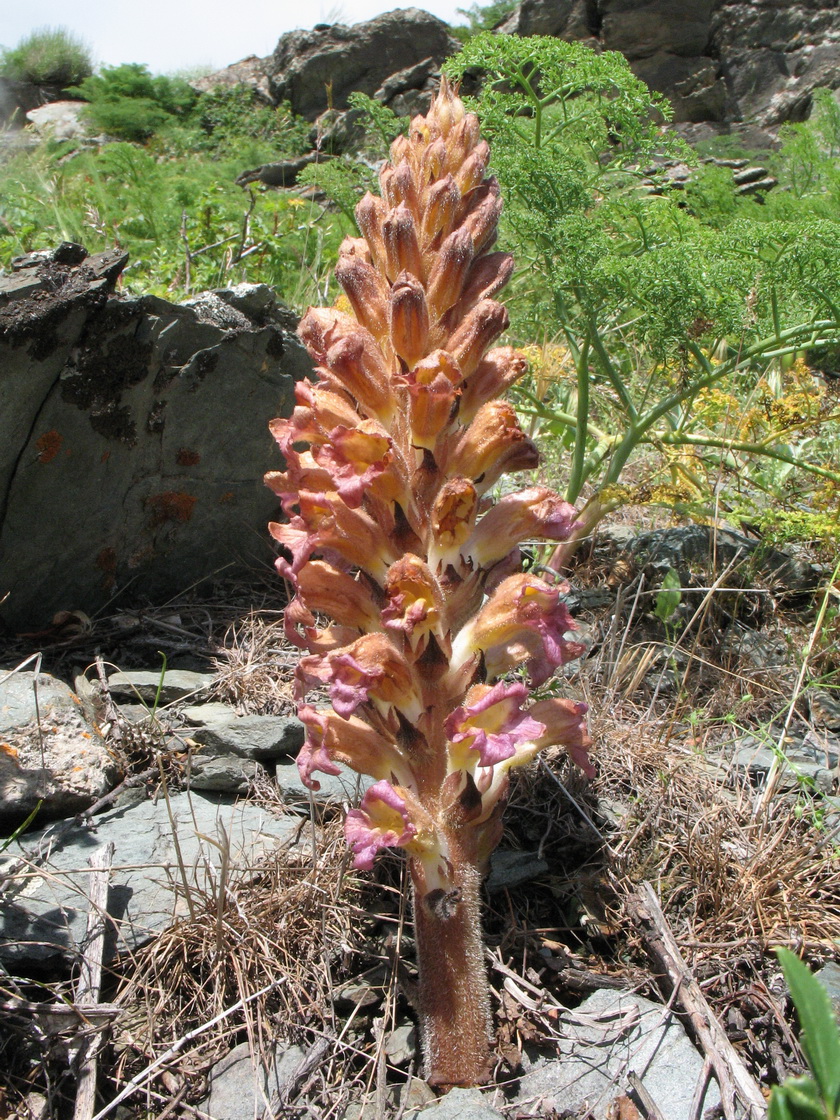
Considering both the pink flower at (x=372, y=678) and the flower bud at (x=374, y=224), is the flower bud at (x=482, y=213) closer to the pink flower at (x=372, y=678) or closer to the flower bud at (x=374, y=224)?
the flower bud at (x=374, y=224)

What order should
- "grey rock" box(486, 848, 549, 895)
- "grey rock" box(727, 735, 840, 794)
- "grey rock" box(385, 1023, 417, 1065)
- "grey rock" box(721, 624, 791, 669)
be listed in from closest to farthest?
"grey rock" box(385, 1023, 417, 1065), "grey rock" box(486, 848, 549, 895), "grey rock" box(727, 735, 840, 794), "grey rock" box(721, 624, 791, 669)

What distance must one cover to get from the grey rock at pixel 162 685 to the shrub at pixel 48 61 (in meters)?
35.4

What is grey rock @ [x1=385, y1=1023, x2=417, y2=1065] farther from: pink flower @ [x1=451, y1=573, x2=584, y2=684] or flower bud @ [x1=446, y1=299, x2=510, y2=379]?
flower bud @ [x1=446, y1=299, x2=510, y2=379]

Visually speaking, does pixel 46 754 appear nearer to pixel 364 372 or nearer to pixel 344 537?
pixel 344 537

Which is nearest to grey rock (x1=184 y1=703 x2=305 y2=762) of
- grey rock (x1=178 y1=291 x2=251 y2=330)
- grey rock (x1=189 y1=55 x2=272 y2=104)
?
grey rock (x1=178 y1=291 x2=251 y2=330)

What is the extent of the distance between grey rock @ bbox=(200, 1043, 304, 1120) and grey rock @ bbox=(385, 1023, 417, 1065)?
0.20 meters

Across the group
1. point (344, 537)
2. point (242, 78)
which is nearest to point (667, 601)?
point (344, 537)

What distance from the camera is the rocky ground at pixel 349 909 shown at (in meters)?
1.70

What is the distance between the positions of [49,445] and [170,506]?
1.79 ft

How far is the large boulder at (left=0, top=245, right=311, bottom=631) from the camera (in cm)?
296

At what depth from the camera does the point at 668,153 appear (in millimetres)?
3422

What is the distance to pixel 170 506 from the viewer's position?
3.38 meters

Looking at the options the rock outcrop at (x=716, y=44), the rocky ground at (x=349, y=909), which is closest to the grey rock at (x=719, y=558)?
the rocky ground at (x=349, y=909)

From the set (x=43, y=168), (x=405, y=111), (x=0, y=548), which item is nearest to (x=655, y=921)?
(x=0, y=548)
